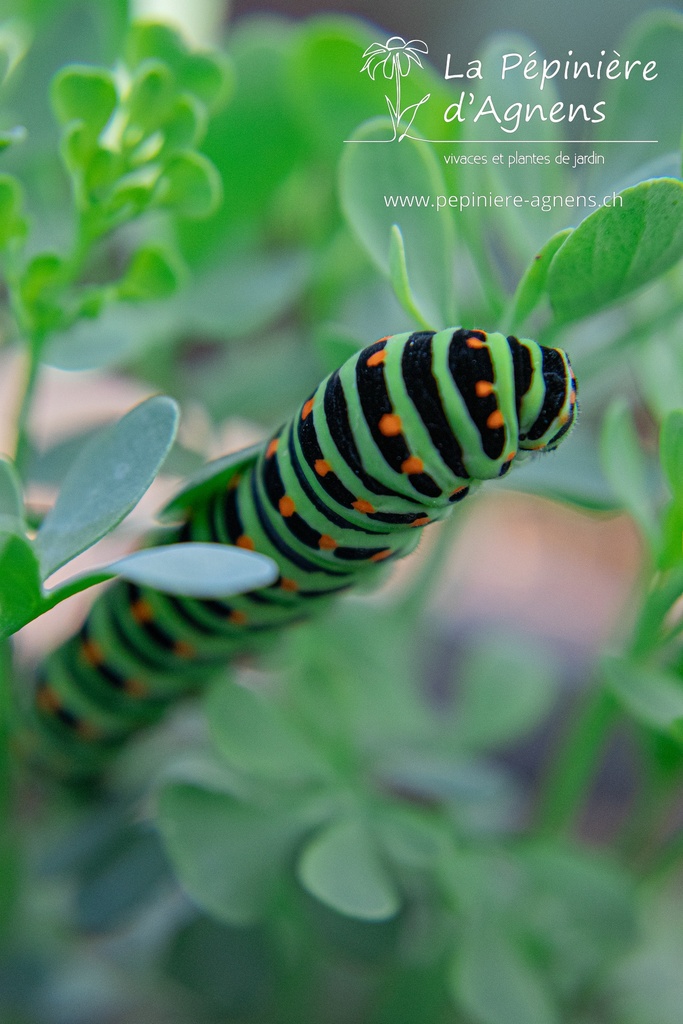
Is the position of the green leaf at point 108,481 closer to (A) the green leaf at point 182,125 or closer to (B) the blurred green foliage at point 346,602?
(B) the blurred green foliage at point 346,602

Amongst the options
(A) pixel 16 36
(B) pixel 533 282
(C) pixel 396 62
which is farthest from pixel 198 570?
(A) pixel 16 36

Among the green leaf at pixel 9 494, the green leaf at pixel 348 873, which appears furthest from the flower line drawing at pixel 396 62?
the green leaf at pixel 348 873

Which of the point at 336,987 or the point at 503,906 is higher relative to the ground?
the point at 503,906

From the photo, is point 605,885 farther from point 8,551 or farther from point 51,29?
point 51,29

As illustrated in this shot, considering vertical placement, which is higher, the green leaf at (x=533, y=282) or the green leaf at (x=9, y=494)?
the green leaf at (x=533, y=282)

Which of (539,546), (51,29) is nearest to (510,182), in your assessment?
(51,29)

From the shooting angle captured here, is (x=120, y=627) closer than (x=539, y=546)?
Yes
